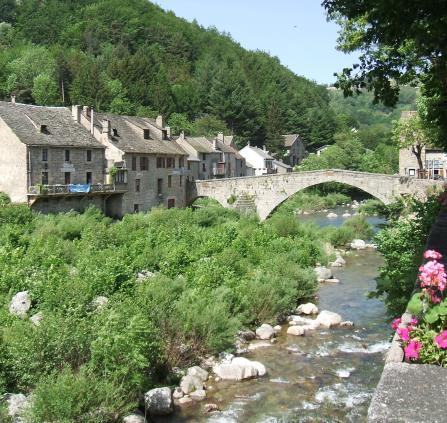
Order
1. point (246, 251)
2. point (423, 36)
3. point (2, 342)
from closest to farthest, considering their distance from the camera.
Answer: point (423, 36), point (2, 342), point (246, 251)

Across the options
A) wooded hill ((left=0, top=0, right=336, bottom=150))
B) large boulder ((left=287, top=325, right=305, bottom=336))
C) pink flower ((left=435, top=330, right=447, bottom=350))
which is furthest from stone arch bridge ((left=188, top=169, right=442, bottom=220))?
pink flower ((left=435, top=330, right=447, bottom=350))

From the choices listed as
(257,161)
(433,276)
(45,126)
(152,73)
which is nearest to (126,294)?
(433,276)

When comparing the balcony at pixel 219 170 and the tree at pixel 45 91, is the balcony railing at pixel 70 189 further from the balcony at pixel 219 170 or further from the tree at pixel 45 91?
the tree at pixel 45 91

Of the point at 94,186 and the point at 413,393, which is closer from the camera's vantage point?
the point at 413,393

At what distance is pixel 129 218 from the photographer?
121 ft

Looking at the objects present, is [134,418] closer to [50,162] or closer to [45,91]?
[50,162]

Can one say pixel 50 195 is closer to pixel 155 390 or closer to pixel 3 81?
pixel 155 390

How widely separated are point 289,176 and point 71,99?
39358mm

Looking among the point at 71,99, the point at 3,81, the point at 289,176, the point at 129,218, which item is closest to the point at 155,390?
the point at 129,218

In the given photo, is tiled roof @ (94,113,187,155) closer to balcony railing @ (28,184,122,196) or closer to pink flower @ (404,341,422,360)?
balcony railing @ (28,184,122,196)

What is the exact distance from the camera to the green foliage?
9.69m

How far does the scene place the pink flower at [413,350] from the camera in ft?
17.9

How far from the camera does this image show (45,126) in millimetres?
37656

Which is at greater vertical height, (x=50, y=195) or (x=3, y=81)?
(x=3, y=81)
